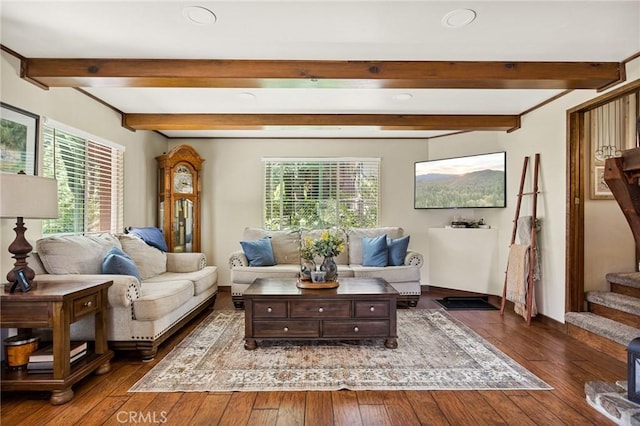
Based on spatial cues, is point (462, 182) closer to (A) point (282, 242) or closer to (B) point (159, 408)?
(A) point (282, 242)

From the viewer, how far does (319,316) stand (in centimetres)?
301

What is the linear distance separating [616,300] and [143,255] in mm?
4805

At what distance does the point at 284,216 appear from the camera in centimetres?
555

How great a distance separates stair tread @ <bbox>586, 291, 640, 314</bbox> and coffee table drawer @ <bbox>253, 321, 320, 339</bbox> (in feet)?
9.02

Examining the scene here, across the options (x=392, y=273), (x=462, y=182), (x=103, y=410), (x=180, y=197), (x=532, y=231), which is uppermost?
(x=462, y=182)

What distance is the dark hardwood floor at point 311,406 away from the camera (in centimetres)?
203

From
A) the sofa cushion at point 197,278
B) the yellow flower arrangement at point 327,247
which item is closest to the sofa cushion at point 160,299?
the sofa cushion at point 197,278

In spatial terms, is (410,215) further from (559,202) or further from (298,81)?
(298,81)

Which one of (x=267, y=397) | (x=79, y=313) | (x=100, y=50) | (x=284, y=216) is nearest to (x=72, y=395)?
(x=79, y=313)

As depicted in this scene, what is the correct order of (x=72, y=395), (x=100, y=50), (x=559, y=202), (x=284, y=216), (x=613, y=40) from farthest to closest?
(x=284, y=216) < (x=559, y=202) < (x=100, y=50) < (x=613, y=40) < (x=72, y=395)

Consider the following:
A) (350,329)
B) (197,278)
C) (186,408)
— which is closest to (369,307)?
(350,329)

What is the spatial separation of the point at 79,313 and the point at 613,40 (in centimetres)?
428

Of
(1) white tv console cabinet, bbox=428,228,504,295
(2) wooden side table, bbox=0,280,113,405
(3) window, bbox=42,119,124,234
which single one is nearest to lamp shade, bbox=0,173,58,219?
(2) wooden side table, bbox=0,280,113,405

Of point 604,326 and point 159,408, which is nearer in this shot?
point 159,408
